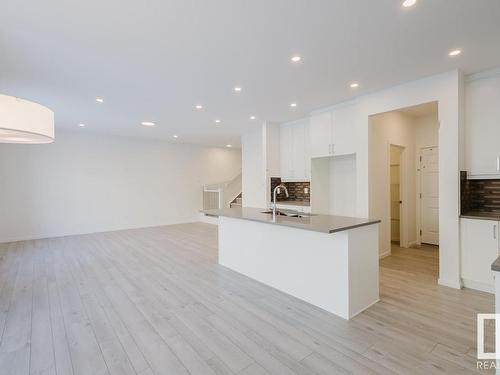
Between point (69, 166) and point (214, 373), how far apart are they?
712cm

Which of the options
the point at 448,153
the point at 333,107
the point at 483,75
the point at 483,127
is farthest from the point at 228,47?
the point at 483,127

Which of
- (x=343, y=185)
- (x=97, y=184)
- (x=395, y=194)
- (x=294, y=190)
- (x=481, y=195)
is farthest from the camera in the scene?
(x=97, y=184)

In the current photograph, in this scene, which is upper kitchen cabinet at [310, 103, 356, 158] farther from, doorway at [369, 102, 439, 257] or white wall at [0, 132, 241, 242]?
white wall at [0, 132, 241, 242]

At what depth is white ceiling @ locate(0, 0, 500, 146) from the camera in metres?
2.04

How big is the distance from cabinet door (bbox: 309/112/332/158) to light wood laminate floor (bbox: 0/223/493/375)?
232 centimetres

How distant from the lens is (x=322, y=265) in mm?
2670

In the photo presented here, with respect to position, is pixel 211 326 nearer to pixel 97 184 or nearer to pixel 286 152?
pixel 286 152

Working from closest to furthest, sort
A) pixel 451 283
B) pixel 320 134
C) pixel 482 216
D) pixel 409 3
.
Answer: pixel 409 3
pixel 482 216
pixel 451 283
pixel 320 134

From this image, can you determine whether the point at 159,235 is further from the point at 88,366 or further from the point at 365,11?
the point at 365,11

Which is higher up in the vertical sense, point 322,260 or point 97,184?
point 97,184

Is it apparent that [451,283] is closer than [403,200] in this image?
Yes

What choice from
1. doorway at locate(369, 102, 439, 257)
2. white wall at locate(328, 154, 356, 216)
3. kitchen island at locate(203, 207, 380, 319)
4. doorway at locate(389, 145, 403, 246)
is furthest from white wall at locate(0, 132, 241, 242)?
doorway at locate(369, 102, 439, 257)

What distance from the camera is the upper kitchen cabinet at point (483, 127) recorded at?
3141mm

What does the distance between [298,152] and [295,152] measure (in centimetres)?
9
